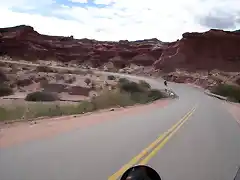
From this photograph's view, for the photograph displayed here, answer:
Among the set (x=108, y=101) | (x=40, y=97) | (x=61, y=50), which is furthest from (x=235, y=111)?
(x=61, y=50)

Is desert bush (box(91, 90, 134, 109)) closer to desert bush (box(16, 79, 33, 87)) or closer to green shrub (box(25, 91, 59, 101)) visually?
green shrub (box(25, 91, 59, 101))

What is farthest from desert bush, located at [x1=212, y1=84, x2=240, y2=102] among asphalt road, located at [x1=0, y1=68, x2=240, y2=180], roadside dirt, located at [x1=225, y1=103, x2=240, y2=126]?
asphalt road, located at [x1=0, y1=68, x2=240, y2=180]

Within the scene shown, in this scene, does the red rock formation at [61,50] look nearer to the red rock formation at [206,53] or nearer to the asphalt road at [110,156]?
the red rock formation at [206,53]

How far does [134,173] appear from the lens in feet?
15.4

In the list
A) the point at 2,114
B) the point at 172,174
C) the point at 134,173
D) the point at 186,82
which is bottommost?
the point at 186,82

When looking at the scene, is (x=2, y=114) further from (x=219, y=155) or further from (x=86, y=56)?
(x=86, y=56)

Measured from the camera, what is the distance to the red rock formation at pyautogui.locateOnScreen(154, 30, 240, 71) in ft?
360

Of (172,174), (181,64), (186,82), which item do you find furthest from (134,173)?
Answer: (181,64)

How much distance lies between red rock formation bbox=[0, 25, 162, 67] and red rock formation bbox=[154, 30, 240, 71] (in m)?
21.6

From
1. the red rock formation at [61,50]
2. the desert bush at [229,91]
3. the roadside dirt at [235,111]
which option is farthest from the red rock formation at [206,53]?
the roadside dirt at [235,111]

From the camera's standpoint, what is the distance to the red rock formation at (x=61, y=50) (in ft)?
416

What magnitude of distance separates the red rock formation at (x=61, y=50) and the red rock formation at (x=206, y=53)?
2164 centimetres

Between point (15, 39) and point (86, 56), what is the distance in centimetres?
2313

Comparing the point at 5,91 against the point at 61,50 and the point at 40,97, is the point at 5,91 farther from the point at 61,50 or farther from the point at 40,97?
the point at 61,50
